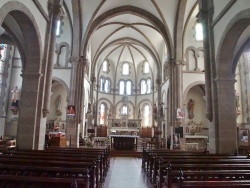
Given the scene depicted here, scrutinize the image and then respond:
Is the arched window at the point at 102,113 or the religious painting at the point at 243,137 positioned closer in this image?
the religious painting at the point at 243,137

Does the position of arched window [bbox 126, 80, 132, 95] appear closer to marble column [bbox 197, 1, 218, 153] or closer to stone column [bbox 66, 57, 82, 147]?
stone column [bbox 66, 57, 82, 147]

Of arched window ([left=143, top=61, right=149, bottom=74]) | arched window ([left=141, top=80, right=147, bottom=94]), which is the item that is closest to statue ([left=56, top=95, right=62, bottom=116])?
arched window ([left=141, top=80, right=147, bottom=94])

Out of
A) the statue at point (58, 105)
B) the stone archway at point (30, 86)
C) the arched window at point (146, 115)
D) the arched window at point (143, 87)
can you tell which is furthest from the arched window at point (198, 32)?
the stone archway at point (30, 86)

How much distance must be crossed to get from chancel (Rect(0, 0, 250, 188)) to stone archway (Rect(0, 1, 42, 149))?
46 millimetres

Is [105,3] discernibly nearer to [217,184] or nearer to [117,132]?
[117,132]

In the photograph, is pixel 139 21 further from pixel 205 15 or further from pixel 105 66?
pixel 205 15

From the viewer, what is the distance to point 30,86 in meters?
10.6

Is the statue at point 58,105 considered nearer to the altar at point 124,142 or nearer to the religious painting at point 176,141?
the altar at point 124,142

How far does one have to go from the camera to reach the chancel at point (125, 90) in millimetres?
6652

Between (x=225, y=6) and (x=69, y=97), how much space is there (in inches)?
555

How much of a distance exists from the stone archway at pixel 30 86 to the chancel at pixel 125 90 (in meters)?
0.05

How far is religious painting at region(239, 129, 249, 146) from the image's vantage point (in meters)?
17.9

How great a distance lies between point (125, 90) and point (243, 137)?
68.4ft

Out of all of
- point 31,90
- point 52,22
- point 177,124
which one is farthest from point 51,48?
point 177,124
